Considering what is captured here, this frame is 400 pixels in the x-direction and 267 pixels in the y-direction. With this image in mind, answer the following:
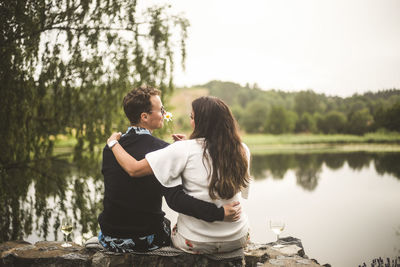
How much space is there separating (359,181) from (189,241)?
26638 millimetres

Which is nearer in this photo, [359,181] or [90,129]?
[90,129]

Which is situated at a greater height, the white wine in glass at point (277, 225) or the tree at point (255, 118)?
the tree at point (255, 118)

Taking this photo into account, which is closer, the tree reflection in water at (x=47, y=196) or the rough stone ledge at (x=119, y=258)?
the rough stone ledge at (x=119, y=258)

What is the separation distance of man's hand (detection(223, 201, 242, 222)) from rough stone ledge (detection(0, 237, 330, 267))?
354 millimetres

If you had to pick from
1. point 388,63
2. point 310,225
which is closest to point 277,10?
point 310,225

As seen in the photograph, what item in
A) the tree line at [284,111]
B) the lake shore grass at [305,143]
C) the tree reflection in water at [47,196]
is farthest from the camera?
the tree line at [284,111]

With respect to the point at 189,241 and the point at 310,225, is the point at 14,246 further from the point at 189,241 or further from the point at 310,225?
the point at 310,225

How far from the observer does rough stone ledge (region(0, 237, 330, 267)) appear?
7.08 ft

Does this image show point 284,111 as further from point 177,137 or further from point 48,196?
point 177,137

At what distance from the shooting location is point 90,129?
4.99 m

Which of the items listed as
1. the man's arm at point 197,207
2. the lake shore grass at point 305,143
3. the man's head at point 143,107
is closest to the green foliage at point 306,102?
Answer: the lake shore grass at point 305,143

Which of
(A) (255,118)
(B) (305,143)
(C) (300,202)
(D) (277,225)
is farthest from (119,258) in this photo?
(A) (255,118)

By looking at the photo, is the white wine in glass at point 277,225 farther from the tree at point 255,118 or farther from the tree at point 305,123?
the tree at point 255,118

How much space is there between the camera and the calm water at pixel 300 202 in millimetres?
4898
